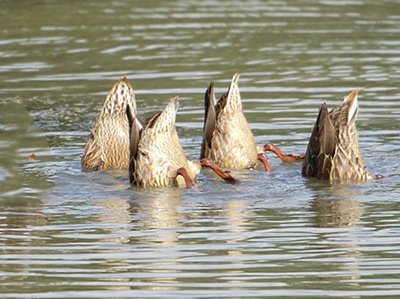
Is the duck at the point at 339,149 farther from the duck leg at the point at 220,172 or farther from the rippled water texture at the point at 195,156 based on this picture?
the duck leg at the point at 220,172

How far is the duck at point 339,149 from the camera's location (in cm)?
1098

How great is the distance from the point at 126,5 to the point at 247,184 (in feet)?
27.7

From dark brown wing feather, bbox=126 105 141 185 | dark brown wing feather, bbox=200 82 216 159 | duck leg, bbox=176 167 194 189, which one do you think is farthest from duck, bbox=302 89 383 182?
dark brown wing feather, bbox=126 105 141 185

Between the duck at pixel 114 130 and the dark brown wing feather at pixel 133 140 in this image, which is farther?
Answer: the duck at pixel 114 130

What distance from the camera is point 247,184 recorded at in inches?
432

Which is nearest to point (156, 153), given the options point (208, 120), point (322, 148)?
point (208, 120)

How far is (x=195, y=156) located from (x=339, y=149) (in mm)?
1519

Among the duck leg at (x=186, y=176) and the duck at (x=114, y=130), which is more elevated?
→ the duck at (x=114, y=130)

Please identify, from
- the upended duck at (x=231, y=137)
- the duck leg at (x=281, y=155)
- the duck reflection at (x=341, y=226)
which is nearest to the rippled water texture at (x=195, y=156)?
the duck reflection at (x=341, y=226)

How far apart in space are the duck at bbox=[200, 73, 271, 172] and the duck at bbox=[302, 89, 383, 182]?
71cm

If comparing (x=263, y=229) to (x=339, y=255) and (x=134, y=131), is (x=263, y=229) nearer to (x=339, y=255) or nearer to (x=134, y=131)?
(x=339, y=255)

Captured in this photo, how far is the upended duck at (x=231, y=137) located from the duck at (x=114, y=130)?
72cm

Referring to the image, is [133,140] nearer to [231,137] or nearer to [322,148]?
[231,137]

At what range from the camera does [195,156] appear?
12.1 m
